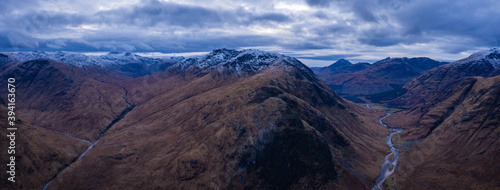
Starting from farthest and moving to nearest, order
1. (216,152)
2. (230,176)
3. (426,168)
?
(426,168), (216,152), (230,176)

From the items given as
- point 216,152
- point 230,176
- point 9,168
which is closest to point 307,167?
point 230,176

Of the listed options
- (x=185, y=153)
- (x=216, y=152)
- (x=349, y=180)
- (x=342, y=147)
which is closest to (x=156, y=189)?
(x=185, y=153)

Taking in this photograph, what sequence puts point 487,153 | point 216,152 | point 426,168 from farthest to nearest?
point 426,168
point 487,153
point 216,152

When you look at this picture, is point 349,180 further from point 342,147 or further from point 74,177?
point 74,177

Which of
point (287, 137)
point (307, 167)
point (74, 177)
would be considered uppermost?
point (287, 137)

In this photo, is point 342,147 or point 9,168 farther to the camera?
point 342,147

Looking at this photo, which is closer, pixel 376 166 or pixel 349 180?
pixel 349 180

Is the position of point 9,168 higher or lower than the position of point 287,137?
lower

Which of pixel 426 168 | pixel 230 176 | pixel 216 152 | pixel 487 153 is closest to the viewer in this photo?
pixel 230 176

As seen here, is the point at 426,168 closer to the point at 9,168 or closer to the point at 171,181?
the point at 171,181
